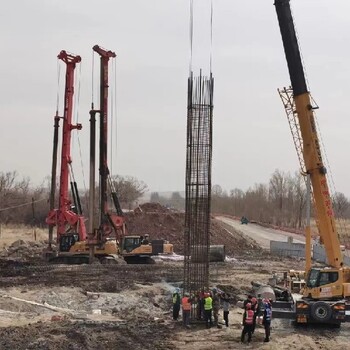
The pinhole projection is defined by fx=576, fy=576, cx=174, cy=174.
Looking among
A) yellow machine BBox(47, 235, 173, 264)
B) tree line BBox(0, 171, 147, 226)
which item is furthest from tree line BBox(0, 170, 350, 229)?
yellow machine BBox(47, 235, 173, 264)

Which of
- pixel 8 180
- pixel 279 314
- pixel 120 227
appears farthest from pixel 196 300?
pixel 8 180

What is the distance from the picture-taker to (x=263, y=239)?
58.7 meters

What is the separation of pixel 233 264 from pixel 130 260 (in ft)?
22.0

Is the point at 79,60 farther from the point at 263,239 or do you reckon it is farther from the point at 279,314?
the point at 263,239

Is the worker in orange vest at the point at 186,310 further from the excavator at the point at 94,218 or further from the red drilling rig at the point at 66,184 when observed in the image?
the red drilling rig at the point at 66,184

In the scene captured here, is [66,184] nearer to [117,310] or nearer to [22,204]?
[117,310]

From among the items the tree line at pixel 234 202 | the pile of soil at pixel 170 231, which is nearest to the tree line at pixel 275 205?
the tree line at pixel 234 202

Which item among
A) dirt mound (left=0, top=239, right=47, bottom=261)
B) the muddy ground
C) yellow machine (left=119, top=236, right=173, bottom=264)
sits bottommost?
the muddy ground

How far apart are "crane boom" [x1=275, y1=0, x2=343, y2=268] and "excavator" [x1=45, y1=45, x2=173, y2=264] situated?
1561 cm

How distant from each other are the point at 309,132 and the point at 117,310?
31.1 ft

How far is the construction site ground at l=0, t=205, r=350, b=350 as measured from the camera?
16031mm

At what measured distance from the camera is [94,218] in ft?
107

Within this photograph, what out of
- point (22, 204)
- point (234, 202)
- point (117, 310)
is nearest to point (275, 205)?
point (234, 202)

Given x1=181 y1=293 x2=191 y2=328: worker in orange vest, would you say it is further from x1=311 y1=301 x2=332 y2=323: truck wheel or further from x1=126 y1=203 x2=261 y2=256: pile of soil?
x1=126 y1=203 x2=261 y2=256: pile of soil
